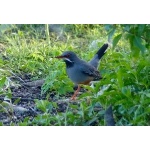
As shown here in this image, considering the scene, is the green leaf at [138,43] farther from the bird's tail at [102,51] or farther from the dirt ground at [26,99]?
the bird's tail at [102,51]

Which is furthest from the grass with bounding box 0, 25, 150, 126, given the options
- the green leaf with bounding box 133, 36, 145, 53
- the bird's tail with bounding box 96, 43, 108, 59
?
the green leaf with bounding box 133, 36, 145, 53

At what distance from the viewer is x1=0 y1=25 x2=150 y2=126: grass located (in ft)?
14.2

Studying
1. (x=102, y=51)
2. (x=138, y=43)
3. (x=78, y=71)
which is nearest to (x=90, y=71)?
(x=78, y=71)

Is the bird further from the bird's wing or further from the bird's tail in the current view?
the bird's tail

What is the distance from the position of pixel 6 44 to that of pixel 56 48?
2.46ft

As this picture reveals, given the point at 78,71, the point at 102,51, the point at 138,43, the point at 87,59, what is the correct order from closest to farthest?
the point at 138,43, the point at 78,71, the point at 102,51, the point at 87,59

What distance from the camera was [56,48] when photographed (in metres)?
6.16

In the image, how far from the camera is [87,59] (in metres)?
5.96

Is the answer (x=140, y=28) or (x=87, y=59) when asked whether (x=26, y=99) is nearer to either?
(x=87, y=59)

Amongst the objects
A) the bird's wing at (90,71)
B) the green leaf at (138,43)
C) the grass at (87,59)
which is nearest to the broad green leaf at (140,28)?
the green leaf at (138,43)

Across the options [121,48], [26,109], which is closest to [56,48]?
[121,48]

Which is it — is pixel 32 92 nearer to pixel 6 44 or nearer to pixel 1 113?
pixel 1 113

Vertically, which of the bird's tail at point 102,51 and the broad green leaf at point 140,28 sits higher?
Result: the broad green leaf at point 140,28

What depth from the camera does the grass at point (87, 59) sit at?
4340 mm
